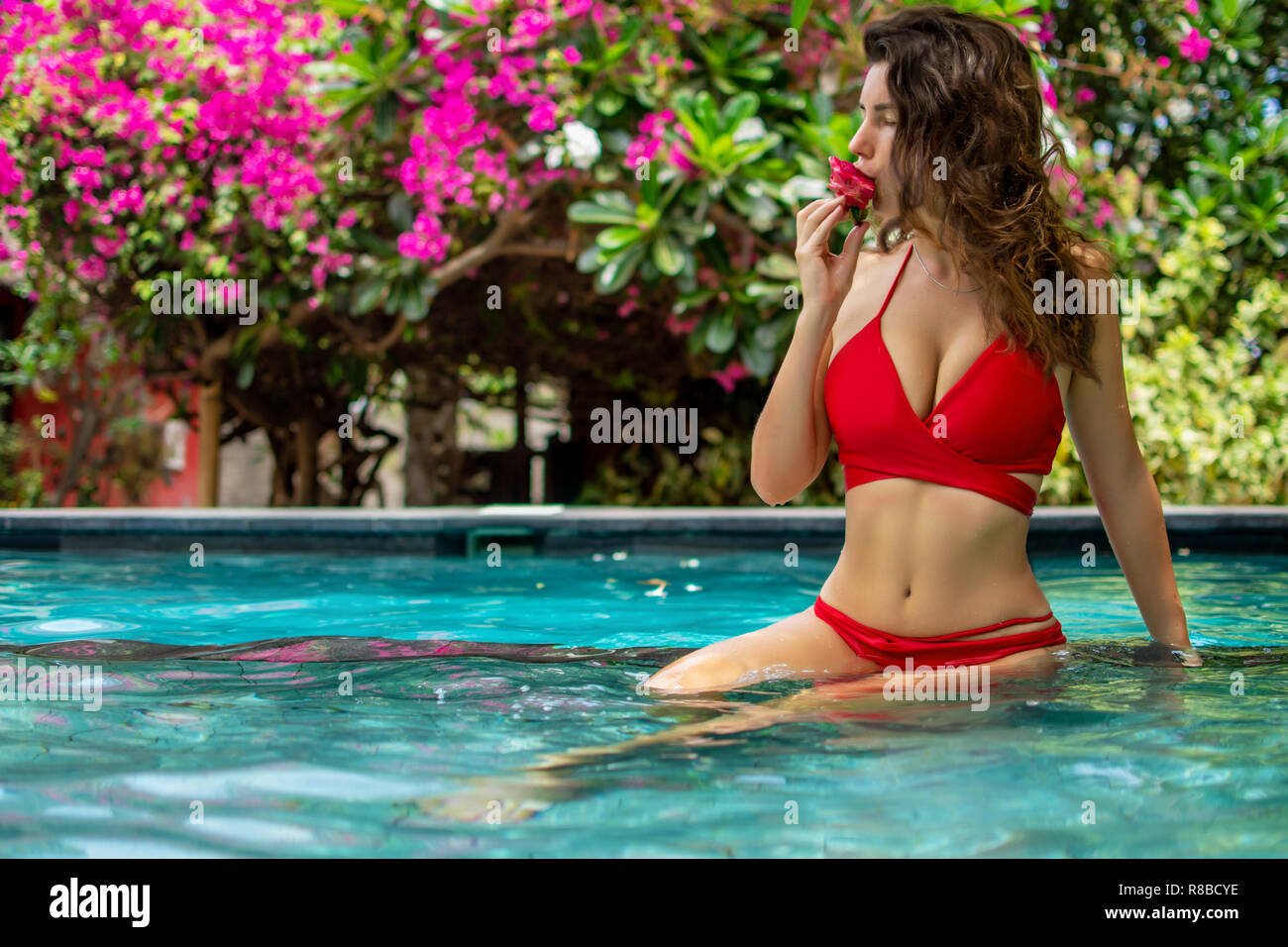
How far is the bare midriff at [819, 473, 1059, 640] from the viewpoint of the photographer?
2.29 meters

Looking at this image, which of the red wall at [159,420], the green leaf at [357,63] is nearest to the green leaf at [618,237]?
the green leaf at [357,63]

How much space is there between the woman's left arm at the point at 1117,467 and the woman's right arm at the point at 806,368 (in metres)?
0.47

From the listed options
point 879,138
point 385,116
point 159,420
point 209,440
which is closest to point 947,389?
point 879,138

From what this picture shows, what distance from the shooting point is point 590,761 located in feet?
6.56

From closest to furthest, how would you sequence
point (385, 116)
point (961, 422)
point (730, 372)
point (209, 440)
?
1. point (961, 422)
2. point (385, 116)
3. point (730, 372)
4. point (209, 440)

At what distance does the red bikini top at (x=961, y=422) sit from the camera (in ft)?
7.42

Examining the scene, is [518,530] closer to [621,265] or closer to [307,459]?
[621,265]

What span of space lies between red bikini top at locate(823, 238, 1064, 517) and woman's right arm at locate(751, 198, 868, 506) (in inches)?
2.6

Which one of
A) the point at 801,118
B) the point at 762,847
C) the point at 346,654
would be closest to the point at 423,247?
the point at 801,118

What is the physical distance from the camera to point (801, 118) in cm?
775

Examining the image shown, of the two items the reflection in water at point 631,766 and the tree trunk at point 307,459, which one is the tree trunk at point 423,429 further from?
the reflection in water at point 631,766

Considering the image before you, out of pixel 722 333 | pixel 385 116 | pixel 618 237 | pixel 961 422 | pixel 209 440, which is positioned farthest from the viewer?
pixel 209 440

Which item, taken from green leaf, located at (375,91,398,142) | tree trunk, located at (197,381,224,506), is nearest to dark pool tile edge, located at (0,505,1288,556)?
green leaf, located at (375,91,398,142)

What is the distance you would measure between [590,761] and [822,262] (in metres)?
1.01
